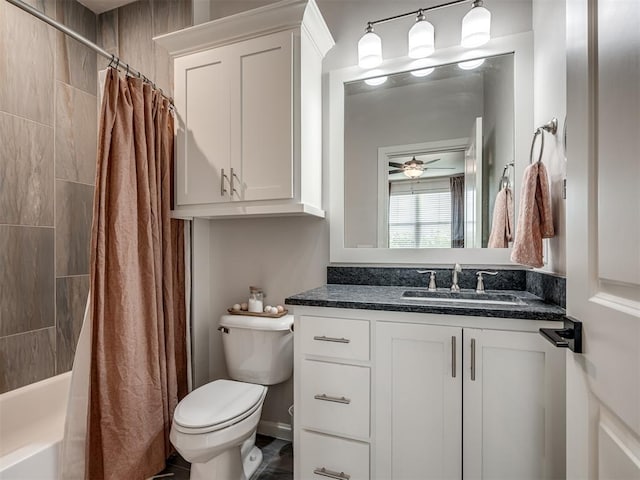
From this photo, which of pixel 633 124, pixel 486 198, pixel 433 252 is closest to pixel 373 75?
pixel 486 198

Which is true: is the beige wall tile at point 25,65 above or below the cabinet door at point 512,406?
above

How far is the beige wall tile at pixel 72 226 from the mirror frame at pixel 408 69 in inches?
63.4

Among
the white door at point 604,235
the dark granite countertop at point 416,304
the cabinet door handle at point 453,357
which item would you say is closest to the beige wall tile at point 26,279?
the dark granite countertop at point 416,304

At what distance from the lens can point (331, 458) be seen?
1411mm

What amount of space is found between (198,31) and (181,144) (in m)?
0.59

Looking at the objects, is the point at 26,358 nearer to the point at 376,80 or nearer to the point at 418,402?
the point at 418,402

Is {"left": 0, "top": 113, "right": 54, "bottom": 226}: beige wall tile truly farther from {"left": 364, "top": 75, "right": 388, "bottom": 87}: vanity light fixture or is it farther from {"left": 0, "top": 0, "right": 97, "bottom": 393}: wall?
{"left": 364, "top": 75, "right": 388, "bottom": 87}: vanity light fixture

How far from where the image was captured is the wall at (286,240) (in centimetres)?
183

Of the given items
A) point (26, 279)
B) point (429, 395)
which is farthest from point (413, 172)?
point (26, 279)

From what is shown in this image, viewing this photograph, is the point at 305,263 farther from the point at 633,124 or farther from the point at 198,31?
the point at 633,124

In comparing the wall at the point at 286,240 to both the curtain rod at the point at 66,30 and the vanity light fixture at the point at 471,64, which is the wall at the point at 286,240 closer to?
the vanity light fixture at the point at 471,64

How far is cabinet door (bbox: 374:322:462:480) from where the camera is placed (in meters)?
1.25

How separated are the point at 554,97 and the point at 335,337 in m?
→ 1.34

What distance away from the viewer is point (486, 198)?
1.72 m
